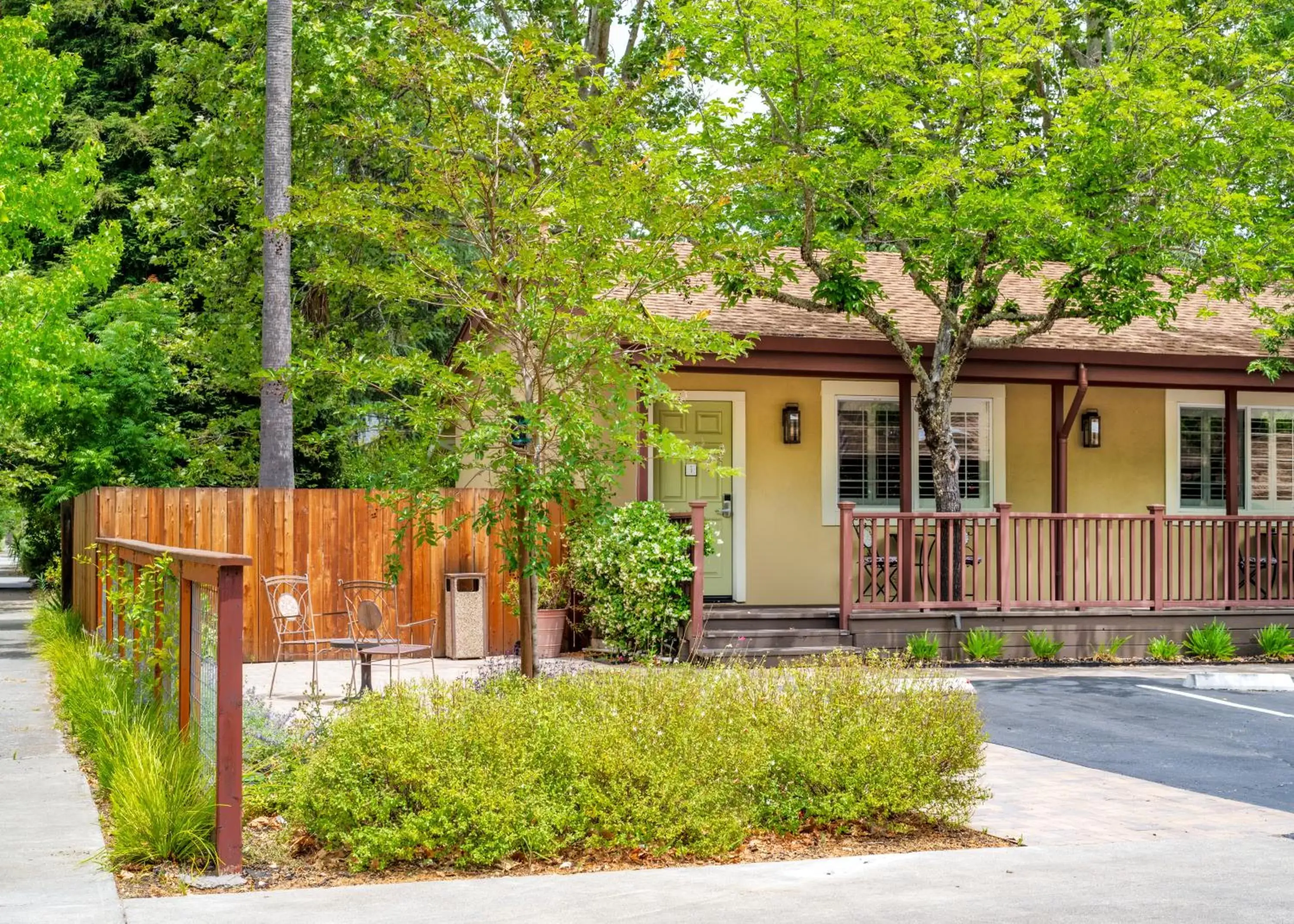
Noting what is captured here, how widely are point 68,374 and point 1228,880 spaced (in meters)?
14.7

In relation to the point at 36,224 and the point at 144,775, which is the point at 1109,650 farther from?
the point at 36,224

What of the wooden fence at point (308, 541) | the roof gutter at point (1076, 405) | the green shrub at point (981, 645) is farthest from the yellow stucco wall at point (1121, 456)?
the wooden fence at point (308, 541)

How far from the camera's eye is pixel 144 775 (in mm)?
6105

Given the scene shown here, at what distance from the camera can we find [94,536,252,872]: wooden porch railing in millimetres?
5730

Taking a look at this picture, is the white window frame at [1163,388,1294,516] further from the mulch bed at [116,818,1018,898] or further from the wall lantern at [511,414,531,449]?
the mulch bed at [116,818,1018,898]

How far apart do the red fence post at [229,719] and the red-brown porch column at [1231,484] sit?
43.1 feet

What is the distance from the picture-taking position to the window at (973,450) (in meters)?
17.0

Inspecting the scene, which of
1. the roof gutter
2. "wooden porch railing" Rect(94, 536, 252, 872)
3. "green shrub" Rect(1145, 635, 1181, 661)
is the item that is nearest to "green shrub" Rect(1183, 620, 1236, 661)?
"green shrub" Rect(1145, 635, 1181, 661)

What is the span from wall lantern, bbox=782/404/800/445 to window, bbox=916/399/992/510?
1714mm

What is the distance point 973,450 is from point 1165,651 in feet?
10.9

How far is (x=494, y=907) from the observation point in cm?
532

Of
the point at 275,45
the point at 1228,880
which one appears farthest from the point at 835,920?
the point at 275,45

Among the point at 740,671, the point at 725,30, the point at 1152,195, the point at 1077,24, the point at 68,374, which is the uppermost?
the point at 1077,24

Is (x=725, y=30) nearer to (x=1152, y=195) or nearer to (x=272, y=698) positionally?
(x=1152, y=195)
